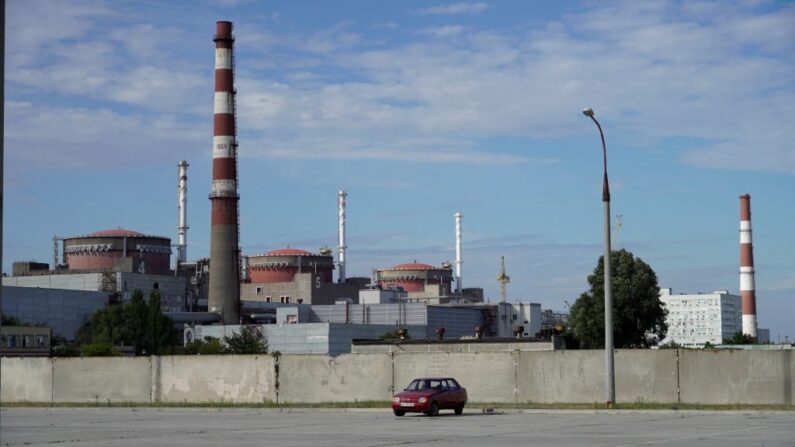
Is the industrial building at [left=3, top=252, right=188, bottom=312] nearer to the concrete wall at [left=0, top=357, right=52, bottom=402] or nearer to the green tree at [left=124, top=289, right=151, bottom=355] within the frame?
the green tree at [left=124, top=289, right=151, bottom=355]

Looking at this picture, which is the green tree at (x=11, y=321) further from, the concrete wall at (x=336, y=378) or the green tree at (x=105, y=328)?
the concrete wall at (x=336, y=378)

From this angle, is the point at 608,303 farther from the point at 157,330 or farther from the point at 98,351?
the point at 157,330

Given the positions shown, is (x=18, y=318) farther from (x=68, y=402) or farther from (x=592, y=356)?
(x=592, y=356)

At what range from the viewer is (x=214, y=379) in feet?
153

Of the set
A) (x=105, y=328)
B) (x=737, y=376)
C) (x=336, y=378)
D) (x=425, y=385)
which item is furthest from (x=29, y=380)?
(x=105, y=328)

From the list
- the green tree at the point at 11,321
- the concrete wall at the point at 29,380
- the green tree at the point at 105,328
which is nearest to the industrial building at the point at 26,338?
the green tree at the point at 11,321

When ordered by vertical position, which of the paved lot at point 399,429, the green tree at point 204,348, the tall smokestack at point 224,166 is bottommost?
the paved lot at point 399,429

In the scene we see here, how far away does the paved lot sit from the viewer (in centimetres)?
2256

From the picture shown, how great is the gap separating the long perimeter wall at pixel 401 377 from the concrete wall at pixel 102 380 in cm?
4

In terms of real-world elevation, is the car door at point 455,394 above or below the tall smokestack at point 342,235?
below

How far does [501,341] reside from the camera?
210 ft

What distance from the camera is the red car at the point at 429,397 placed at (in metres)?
33.8

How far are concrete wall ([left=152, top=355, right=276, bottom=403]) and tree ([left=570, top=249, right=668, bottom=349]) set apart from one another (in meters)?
54.0

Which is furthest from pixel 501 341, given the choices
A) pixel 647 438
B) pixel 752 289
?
pixel 752 289
